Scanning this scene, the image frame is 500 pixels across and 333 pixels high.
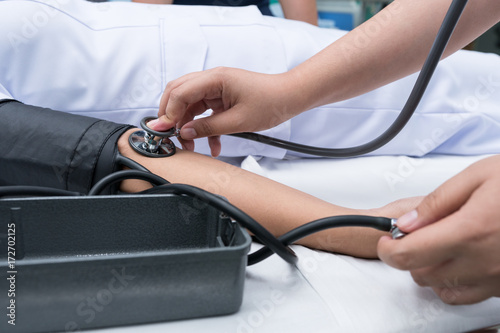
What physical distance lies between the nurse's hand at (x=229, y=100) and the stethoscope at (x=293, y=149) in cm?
3

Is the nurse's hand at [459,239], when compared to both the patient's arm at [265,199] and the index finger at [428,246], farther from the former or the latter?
the patient's arm at [265,199]

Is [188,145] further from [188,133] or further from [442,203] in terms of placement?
[442,203]

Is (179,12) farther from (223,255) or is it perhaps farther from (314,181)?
(223,255)

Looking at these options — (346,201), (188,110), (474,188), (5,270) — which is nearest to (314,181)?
(346,201)

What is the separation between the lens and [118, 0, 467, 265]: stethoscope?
46cm

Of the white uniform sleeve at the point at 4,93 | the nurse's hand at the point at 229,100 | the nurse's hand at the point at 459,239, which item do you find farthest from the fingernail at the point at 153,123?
the nurse's hand at the point at 459,239

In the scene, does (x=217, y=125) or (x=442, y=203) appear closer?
(x=442, y=203)

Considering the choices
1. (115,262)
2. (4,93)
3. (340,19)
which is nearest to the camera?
(115,262)

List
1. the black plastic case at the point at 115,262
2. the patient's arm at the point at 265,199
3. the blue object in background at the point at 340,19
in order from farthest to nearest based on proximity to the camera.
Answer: the blue object in background at the point at 340,19, the patient's arm at the point at 265,199, the black plastic case at the point at 115,262

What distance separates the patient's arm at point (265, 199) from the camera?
593 millimetres

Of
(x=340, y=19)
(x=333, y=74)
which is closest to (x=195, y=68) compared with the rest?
(x=333, y=74)

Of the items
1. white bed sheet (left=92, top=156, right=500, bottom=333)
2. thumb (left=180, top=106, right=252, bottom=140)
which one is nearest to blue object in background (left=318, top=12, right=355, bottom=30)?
thumb (left=180, top=106, right=252, bottom=140)

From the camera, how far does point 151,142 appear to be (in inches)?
26.1

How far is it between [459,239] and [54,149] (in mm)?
516
